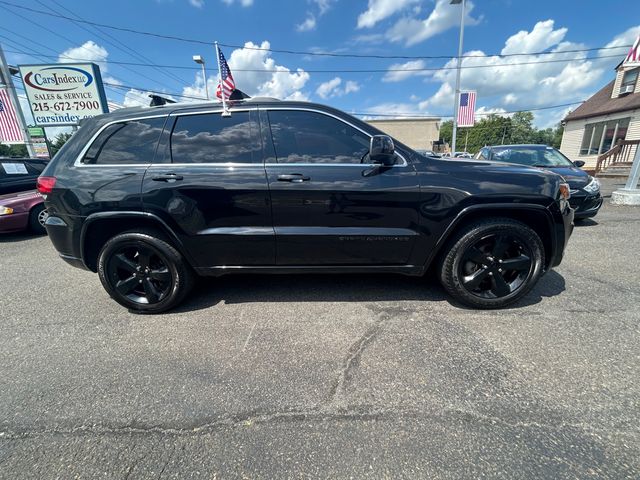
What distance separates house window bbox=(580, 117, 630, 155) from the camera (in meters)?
17.0

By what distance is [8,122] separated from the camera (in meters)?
13.0

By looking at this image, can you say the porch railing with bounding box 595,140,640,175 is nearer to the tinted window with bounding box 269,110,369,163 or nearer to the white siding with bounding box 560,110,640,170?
the white siding with bounding box 560,110,640,170

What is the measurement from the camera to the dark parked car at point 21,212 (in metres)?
5.57

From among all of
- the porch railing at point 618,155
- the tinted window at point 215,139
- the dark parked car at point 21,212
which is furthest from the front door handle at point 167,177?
the porch railing at point 618,155

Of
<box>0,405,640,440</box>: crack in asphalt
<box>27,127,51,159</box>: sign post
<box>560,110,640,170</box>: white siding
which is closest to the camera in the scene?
<box>0,405,640,440</box>: crack in asphalt

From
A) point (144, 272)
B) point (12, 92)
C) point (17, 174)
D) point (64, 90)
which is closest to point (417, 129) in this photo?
point (64, 90)

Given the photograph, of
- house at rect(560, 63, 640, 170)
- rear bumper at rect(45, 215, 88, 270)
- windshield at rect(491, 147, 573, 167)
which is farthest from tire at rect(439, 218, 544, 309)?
house at rect(560, 63, 640, 170)

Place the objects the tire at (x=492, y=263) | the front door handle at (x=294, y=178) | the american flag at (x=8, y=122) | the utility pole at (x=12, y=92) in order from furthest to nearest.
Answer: the american flag at (x=8, y=122) → the utility pole at (x=12, y=92) → the tire at (x=492, y=263) → the front door handle at (x=294, y=178)

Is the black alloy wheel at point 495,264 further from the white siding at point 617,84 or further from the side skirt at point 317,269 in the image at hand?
the white siding at point 617,84

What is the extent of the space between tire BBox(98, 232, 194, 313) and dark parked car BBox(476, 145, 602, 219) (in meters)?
6.38

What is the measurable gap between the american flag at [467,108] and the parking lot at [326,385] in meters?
14.2

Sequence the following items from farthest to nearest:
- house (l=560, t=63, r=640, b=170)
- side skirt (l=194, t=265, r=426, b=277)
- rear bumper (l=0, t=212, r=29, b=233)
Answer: house (l=560, t=63, r=640, b=170) → rear bumper (l=0, t=212, r=29, b=233) → side skirt (l=194, t=265, r=426, b=277)

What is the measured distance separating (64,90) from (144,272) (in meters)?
13.1

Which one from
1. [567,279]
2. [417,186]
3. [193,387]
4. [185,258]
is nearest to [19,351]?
[185,258]
